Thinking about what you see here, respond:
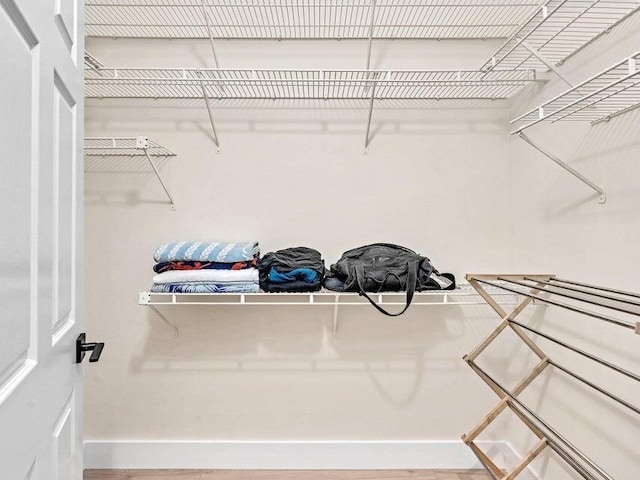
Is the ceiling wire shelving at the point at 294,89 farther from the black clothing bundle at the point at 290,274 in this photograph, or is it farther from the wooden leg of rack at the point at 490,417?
the wooden leg of rack at the point at 490,417

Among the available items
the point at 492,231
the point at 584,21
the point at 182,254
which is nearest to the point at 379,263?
the point at 492,231

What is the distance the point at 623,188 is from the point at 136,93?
1929 mm

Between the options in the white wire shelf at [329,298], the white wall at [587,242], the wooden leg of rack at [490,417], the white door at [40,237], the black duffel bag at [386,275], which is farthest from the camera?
the white wire shelf at [329,298]

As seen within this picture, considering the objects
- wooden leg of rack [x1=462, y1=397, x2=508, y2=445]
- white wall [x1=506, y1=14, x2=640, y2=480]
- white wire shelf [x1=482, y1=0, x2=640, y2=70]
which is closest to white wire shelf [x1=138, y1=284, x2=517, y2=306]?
white wall [x1=506, y1=14, x2=640, y2=480]

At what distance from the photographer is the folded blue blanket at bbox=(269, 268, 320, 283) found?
1.61 meters

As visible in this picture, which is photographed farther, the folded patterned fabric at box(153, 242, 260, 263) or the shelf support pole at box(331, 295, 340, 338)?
the shelf support pole at box(331, 295, 340, 338)

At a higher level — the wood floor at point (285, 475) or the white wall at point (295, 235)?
the white wall at point (295, 235)

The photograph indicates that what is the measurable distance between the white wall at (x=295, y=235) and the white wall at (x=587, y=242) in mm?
236

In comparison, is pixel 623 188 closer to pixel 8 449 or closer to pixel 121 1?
pixel 8 449

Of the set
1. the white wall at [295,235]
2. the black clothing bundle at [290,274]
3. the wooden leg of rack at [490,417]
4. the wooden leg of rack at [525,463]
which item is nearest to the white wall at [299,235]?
the white wall at [295,235]

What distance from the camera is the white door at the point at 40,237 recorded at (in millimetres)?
547

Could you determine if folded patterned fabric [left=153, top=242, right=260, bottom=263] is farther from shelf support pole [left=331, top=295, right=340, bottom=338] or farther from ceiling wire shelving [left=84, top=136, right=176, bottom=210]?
shelf support pole [left=331, top=295, right=340, bottom=338]

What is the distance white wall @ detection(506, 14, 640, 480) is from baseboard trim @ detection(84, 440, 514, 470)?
1.93 feet

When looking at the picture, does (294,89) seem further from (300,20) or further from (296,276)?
(296,276)
